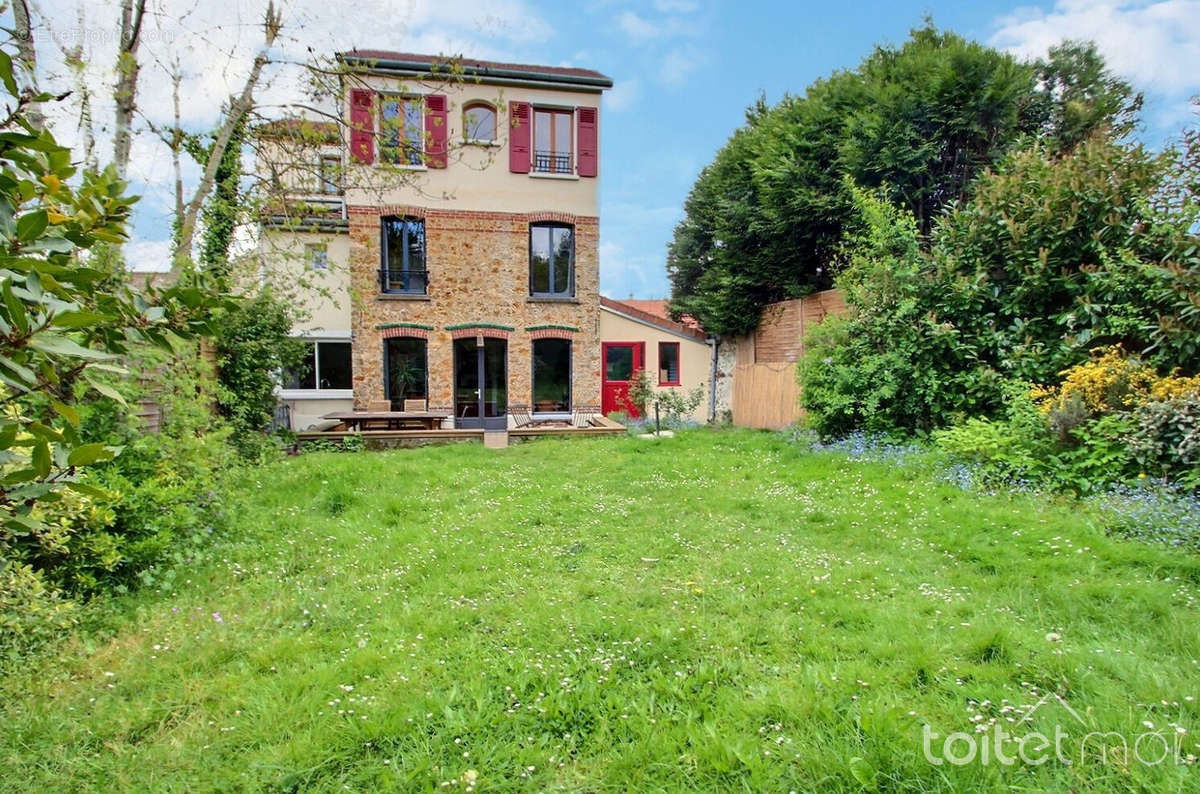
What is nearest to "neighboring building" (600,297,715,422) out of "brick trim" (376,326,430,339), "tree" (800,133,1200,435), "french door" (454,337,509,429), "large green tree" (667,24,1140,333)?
"large green tree" (667,24,1140,333)

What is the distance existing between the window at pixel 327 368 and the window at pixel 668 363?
8.50 m

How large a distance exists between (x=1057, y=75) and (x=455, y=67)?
11875mm

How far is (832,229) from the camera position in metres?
12.4

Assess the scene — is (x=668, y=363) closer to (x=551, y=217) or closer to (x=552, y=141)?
(x=551, y=217)

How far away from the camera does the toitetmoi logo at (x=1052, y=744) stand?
1950mm

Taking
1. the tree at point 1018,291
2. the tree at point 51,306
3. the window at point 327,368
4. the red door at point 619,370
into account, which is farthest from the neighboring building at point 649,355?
the tree at point 51,306

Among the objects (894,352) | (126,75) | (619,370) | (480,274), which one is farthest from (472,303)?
(894,352)

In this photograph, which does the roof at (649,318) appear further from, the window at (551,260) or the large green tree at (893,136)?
the large green tree at (893,136)

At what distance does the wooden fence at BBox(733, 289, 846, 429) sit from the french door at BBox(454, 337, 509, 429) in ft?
20.4

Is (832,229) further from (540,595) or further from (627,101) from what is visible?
(540,595)

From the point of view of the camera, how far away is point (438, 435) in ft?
37.6

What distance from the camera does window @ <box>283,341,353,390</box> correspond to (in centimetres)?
1392

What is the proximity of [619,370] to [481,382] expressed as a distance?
4121 mm

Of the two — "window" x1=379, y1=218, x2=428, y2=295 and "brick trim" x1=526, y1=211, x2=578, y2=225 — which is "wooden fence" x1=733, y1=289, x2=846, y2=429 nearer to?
"brick trim" x1=526, y1=211, x2=578, y2=225
